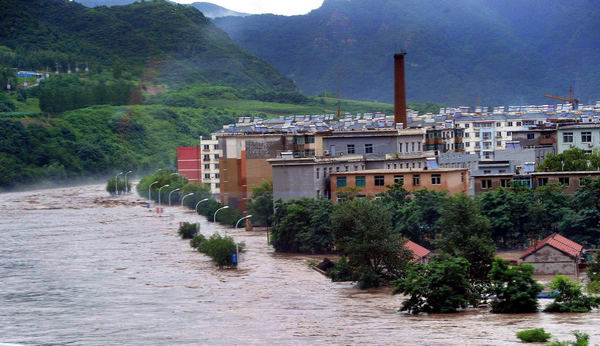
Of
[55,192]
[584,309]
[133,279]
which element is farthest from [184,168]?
[584,309]

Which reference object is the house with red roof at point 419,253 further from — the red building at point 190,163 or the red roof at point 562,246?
the red building at point 190,163

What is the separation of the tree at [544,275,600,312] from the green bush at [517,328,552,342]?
394 centimetres

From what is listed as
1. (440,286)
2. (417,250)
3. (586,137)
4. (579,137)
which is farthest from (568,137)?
(440,286)

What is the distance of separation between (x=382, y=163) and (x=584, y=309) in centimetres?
2937

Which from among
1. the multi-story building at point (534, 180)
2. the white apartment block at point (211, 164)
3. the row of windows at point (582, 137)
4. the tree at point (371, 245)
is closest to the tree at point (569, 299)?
the tree at point (371, 245)

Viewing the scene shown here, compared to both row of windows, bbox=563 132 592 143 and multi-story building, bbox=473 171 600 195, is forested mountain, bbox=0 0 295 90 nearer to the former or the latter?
row of windows, bbox=563 132 592 143

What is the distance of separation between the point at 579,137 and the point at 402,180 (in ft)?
60.3

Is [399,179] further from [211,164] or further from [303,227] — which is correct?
[211,164]

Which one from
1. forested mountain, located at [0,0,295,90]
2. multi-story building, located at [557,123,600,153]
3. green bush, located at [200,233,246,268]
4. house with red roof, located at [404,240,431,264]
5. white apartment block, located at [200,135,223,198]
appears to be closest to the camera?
house with red roof, located at [404,240,431,264]

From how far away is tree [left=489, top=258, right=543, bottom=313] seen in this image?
2862cm

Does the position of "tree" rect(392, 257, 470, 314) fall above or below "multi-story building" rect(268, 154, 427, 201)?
below

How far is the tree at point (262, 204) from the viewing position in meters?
58.9

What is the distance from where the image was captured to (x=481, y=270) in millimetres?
31172

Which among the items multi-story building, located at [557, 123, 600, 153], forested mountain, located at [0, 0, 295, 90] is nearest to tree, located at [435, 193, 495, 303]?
multi-story building, located at [557, 123, 600, 153]
